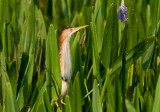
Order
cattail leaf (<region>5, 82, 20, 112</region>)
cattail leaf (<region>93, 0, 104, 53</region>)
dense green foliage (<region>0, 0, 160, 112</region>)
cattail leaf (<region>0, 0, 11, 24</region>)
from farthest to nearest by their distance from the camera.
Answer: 1. cattail leaf (<region>0, 0, 11, 24</region>)
2. cattail leaf (<region>93, 0, 104, 53</region>)
3. dense green foliage (<region>0, 0, 160, 112</region>)
4. cattail leaf (<region>5, 82, 20, 112</region>)

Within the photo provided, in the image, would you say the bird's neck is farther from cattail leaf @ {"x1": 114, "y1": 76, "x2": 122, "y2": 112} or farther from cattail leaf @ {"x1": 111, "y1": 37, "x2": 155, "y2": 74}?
cattail leaf @ {"x1": 114, "y1": 76, "x2": 122, "y2": 112}

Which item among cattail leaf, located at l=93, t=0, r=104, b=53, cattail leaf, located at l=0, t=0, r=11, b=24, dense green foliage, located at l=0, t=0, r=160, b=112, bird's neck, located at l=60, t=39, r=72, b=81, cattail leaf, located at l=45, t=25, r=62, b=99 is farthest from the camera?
cattail leaf, located at l=0, t=0, r=11, b=24

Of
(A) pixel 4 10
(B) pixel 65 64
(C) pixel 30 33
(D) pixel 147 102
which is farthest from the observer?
(A) pixel 4 10

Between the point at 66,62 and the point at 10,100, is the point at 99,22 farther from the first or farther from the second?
the point at 10,100

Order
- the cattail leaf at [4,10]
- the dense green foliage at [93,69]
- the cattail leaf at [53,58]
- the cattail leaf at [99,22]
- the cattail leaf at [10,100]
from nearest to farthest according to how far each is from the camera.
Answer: the cattail leaf at [10,100] → the dense green foliage at [93,69] → the cattail leaf at [53,58] → the cattail leaf at [99,22] → the cattail leaf at [4,10]

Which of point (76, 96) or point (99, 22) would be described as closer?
point (76, 96)

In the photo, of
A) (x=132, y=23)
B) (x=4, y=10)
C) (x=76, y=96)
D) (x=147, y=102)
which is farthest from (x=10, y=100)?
(x=4, y=10)

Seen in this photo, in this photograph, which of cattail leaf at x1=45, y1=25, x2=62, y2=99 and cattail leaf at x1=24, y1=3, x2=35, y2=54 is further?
cattail leaf at x1=24, y1=3, x2=35, y2=54

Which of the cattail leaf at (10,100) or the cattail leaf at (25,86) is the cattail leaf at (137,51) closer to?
the cattail leaf at (25,86)

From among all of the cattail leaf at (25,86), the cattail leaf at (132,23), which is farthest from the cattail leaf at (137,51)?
the cattail leaf at (25,86)

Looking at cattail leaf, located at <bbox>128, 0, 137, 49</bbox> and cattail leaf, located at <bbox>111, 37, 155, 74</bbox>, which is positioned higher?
cattail leaf, located at <bbox>128, 0, 137, 49</bbox>

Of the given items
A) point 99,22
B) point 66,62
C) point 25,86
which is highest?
point 99,22

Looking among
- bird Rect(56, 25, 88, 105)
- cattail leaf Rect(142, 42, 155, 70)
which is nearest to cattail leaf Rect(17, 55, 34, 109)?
bird Rect(56, 25, 88, 105)

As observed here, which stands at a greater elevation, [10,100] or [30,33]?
[30,33]
